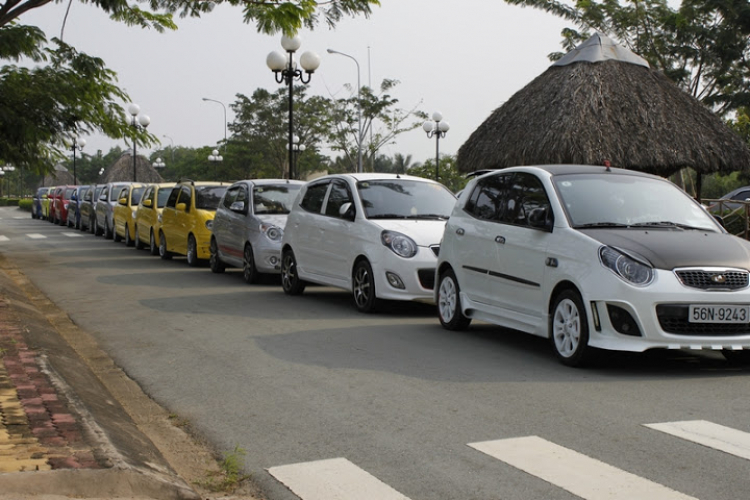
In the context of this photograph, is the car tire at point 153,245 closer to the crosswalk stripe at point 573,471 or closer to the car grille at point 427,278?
the car grille at point 427,278

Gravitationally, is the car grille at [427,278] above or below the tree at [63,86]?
below

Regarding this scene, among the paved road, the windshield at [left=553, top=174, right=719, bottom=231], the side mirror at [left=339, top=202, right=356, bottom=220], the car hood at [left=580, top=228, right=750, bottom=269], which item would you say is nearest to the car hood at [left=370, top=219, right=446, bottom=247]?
the side mirror at [left=339, top=202, right=356, bottom=220]

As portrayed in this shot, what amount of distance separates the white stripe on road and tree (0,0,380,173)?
1218 centimetres

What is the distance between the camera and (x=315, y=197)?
14289mm

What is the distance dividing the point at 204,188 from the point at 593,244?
13463mm

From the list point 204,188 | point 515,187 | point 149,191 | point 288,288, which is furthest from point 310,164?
point 515,187

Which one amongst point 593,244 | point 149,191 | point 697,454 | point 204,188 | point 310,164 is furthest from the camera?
point 310,164

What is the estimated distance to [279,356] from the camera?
917cm

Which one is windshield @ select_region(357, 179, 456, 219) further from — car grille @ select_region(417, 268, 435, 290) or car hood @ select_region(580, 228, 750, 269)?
car hood @ select_region(580, 228, 750, 269)

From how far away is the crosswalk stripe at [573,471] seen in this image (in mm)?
4875

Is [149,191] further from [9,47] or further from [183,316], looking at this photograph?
[183,316]

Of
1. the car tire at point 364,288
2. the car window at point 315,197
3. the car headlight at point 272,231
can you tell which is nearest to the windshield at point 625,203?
the car tire at point 364,288

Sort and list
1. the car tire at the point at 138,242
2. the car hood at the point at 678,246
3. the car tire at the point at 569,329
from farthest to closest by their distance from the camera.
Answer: the car tire at the point at 138,242
the car tire at the point at 569,329
the car hood at the point at 678,246

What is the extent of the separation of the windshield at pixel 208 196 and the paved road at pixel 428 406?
7.86 meters
